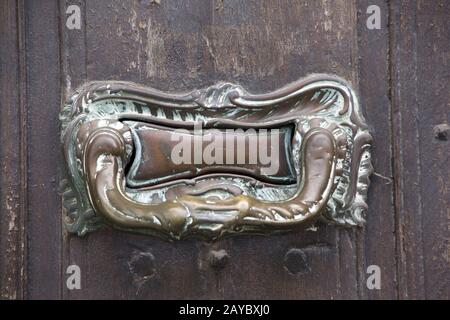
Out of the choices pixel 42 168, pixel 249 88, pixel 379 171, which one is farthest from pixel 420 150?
pixel 42 168

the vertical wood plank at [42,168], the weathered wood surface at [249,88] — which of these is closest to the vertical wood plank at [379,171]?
the weathered wood surface at [249,88]

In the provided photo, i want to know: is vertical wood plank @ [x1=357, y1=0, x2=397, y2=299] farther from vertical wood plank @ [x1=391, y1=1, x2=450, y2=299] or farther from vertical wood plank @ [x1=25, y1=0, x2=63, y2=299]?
vertical wood plank @ [x1=25, y1=0, x2=63, y2=299]

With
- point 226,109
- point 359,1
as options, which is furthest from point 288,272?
point 359,1

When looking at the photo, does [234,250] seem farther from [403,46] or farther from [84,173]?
[403,46]

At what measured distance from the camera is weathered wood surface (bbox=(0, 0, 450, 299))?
0.78m

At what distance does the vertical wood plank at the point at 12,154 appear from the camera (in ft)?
2.56

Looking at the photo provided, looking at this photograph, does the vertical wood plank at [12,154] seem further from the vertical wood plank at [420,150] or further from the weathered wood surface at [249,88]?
the vertical wood plank at [420,150]

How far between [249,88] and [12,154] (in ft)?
0.97

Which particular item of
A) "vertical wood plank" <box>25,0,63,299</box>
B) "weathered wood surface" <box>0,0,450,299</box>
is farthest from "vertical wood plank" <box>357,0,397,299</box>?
"vertical wood plank" <box>25,0,63,299</box>

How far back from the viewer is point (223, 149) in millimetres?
756

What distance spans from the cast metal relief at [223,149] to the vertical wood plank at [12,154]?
57 millimetres

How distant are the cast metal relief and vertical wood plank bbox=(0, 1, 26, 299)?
57 millimetres

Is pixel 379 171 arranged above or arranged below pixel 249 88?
below

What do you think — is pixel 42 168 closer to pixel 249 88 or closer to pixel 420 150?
pixel 249 88
